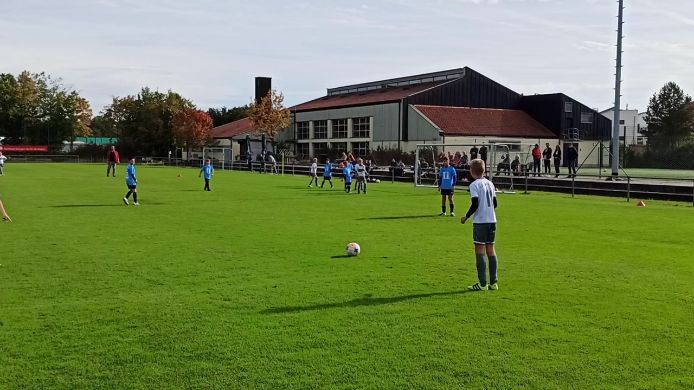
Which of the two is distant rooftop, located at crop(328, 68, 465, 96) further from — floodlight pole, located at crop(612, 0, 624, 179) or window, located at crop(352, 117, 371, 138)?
floodlight pole, located at crop(612, 0, 624, 179)

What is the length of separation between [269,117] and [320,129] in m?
6.13

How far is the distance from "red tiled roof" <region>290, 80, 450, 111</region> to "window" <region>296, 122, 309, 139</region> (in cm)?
179

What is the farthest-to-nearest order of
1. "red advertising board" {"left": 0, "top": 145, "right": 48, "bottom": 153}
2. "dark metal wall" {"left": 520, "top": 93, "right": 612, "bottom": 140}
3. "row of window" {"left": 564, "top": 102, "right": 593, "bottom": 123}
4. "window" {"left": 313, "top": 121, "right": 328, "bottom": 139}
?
1. "red advertising board" {"left": 0, "top": 145, "right": 48, "bottom": 153}
2. "window" {"left": 313, "top": 121, "right": 328, "bottom": 139}
3. "row of window" {"left": 564, "top": 102, "right": 593, "bottom": 123}
4. "dark metal wall" {"left": 520, "top": 93, "right": 612, "bottom": 140}

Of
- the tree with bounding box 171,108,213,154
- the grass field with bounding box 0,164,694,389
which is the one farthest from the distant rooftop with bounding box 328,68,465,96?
the grass field with bounding box 0,164,694,389

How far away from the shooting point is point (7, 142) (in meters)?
86.6

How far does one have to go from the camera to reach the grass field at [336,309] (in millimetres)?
5281

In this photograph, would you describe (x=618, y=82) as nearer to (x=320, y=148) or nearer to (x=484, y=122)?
(x=484, y=122)

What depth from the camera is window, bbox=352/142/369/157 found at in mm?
62787

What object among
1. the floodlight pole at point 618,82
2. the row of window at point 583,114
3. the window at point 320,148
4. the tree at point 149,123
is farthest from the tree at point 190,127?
the floodlight pole at point 618,82

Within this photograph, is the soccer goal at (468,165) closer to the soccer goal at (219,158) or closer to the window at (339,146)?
the soccer goal at (219,158)

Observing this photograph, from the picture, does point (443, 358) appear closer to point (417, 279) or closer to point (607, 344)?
point (607, 344)

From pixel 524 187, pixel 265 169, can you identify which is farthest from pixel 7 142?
pixel 524 187

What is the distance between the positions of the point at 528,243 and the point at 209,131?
74436 millimetres

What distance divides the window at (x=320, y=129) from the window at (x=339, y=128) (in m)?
1.75
